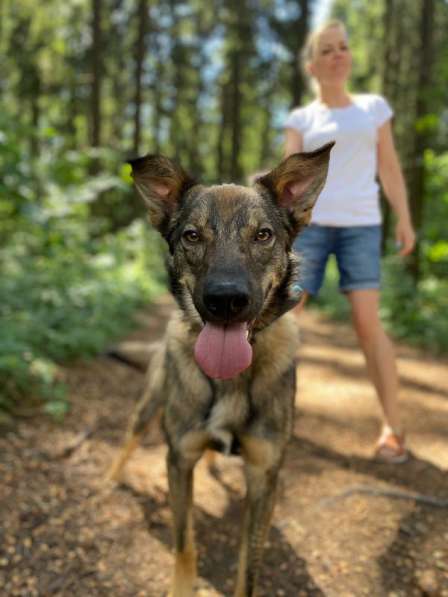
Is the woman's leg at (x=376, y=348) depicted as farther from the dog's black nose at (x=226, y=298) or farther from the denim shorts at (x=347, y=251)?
the dog's black nose at (x=226, y=298)

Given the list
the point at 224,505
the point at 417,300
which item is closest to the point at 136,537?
the point at 224,505

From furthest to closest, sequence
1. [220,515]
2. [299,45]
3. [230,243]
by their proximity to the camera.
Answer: [299,45] < [220,515] < [230,243]

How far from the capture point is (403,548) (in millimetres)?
3094

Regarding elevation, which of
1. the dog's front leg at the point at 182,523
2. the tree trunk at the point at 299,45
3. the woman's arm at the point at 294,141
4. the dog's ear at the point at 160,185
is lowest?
the dog's front leg at the point at 182,523


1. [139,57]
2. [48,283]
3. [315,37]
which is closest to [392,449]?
[315,37]

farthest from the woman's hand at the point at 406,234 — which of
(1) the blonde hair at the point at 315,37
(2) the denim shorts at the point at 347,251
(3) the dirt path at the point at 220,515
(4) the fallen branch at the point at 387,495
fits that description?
(4) the fallen branch at the point at 387,495

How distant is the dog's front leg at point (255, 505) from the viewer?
262 cm

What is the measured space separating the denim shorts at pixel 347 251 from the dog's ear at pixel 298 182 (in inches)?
40.4

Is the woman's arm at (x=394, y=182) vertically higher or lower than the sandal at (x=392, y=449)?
higher

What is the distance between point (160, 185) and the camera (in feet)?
9.29

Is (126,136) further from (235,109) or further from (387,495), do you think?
(387,495)

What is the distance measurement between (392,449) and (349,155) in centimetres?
238

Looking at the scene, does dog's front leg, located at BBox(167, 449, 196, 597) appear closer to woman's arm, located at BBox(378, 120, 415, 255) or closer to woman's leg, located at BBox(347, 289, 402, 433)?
woman's leg, located at BBox(347, 289, 402, 433)

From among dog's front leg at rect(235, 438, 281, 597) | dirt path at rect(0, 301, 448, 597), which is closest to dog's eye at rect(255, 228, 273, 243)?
dog's front leg at rect(235, 438, 281, 597)
